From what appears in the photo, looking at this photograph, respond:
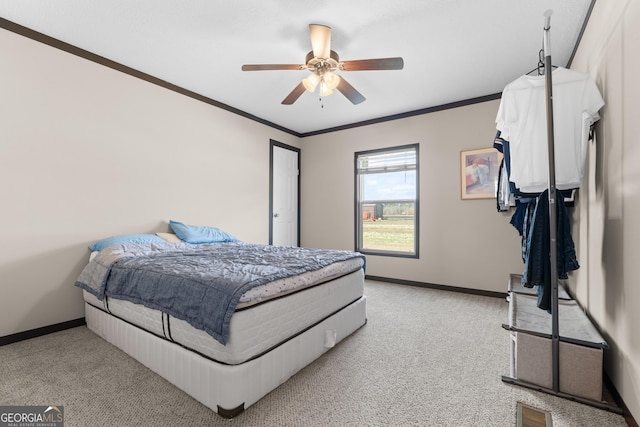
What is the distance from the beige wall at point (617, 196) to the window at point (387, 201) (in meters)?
2.36

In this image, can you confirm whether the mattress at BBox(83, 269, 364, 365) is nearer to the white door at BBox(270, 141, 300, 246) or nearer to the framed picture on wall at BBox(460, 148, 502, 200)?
the framed picture on wall at BBox(460, 148, 502, 200)

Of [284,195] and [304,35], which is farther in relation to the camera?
[284,195]

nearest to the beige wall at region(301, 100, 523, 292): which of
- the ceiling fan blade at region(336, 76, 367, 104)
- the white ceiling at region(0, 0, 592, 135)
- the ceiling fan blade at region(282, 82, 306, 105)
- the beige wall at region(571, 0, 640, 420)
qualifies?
the white ceiling at region(0, 0, 592, 135)

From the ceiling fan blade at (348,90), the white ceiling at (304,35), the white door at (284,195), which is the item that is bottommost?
the white door at (284,195)

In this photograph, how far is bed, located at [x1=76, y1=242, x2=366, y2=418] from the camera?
1.52m

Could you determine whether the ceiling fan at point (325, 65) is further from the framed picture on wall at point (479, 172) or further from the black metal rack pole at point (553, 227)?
the framed picture on wall at point (479, 172)

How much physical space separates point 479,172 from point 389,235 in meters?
1.61

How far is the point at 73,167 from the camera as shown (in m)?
2.75

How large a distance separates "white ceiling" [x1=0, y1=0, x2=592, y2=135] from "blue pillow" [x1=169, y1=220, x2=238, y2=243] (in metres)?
1.75

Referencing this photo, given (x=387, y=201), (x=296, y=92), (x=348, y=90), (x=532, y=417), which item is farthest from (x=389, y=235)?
(x=532, y=417)

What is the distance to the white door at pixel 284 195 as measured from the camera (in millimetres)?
5027

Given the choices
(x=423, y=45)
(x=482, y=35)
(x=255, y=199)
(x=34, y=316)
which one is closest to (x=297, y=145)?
(x=255, y=199)

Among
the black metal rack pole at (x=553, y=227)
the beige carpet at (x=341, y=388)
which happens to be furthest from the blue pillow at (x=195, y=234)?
the black metal rack pole at (x=553, y=227)

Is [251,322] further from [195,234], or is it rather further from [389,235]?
[389,235]
